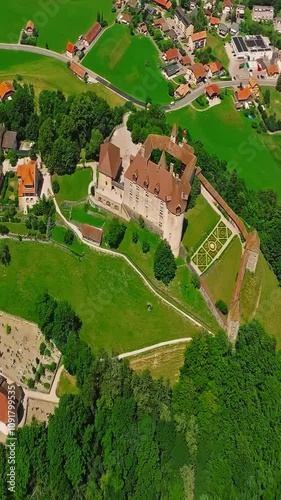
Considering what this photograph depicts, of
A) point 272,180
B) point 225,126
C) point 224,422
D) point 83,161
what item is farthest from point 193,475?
point 225,126

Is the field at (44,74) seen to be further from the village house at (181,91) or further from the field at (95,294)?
the field at (95,294)

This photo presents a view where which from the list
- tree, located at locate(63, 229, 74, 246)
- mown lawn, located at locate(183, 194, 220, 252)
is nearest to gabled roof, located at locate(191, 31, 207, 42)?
mown lawn, located at locate(183, 194, 220, 252)

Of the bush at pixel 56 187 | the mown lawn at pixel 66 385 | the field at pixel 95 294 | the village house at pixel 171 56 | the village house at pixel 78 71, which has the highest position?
the village house at pixel 171 56

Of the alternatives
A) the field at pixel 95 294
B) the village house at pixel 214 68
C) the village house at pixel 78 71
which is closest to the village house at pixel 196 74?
the village house at pixel 214 68

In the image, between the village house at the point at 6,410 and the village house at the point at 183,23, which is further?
the village house at the point at 183,23

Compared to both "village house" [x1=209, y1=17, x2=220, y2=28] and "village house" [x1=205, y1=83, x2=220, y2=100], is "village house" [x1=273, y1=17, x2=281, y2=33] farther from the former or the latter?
"village house" [x1=205, y1=83, x2=220, y2=100]
